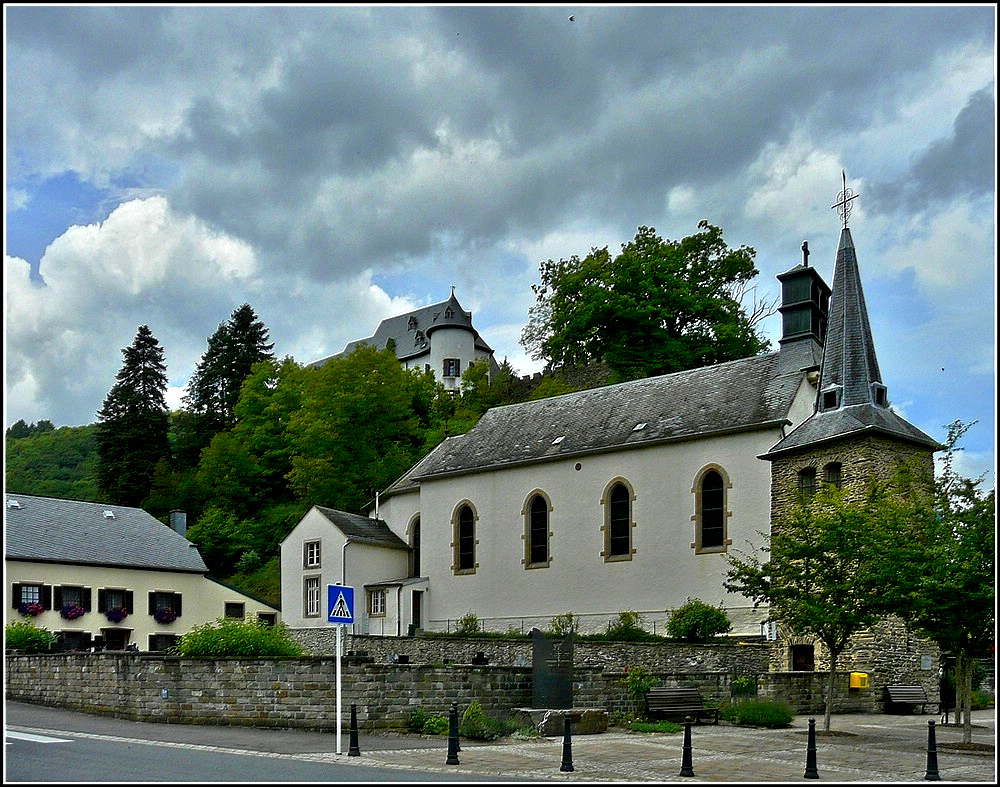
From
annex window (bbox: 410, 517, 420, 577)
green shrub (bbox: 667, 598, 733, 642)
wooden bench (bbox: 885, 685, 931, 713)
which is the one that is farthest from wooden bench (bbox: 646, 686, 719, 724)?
annex window (bbox: 410, 517, 420, 577)

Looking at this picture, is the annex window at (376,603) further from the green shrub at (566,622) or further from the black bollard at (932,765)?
the black bollard at (932,765)

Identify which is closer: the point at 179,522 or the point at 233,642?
the point at 233,642

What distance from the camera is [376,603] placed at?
156 feet

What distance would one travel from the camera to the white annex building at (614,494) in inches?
1469

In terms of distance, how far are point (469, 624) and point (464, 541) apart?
4286mm

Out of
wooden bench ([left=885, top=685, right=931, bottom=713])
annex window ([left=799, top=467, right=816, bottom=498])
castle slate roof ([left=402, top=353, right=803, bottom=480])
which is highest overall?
castle slate roof ([left=402, top=353, right=803, bottom=480])

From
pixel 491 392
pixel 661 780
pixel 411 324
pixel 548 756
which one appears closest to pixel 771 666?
pixel 548 756

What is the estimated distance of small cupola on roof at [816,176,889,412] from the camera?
36.1 metres

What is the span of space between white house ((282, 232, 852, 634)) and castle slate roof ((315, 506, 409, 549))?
175 mm

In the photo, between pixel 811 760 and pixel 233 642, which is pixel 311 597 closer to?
pixel 233 642

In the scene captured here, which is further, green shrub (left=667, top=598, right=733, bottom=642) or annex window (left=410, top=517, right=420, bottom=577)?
annex window (left=410, top=517, right=420, bottom=577)

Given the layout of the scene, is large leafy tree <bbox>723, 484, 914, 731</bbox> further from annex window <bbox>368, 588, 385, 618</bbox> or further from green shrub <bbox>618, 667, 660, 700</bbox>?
annex window <bbox>368, 588, 385, 618</bbox>

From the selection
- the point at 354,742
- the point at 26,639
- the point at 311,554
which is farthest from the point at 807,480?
the point at 26,639

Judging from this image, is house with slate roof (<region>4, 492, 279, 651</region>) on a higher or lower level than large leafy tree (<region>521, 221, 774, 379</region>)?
lower
